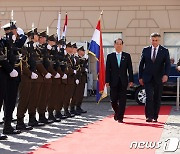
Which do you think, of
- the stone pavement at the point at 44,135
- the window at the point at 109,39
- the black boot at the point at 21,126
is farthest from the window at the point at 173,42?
the black boot at the point at 21,126

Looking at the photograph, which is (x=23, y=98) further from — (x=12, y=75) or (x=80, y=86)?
(x=80, y=86)

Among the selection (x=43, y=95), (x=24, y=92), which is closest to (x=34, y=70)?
(x=24, y=92)

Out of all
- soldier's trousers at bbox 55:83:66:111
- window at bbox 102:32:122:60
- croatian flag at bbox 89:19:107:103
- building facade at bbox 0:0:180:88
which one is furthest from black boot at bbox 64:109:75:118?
window at bbox 102:32:122:60

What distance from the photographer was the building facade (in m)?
20.3

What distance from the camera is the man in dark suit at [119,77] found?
10344 mm

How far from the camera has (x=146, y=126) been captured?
932 cm

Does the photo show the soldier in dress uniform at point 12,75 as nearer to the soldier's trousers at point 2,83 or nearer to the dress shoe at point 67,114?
the soldier's trousers at point 2,83

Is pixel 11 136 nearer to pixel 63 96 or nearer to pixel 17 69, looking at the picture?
pixel 17 69

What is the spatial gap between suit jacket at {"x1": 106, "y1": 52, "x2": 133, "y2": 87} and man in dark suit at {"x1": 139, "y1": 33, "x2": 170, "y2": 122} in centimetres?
33

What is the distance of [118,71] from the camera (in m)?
10.4

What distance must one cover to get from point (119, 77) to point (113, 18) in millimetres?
10384

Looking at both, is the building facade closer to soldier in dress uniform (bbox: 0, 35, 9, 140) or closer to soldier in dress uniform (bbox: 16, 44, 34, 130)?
soldier in dress uniform (bbox: 16, 44, 34, 130)

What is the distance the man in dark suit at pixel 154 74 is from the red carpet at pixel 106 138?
43cm

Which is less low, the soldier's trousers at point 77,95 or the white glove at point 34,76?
the white glove at point 34,76
